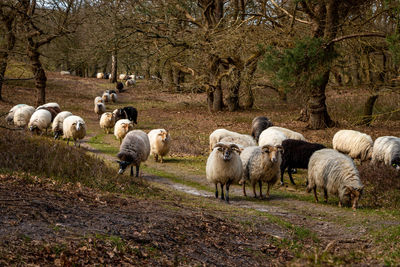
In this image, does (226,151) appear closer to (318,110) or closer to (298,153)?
(298,153)

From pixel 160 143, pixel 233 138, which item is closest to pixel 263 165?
pixel 233 138

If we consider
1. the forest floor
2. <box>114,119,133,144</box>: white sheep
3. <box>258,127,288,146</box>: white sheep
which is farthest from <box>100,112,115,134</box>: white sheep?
the forest floor

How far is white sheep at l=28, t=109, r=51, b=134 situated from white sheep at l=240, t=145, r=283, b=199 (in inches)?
487

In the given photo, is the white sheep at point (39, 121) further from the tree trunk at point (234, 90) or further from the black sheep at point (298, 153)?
the tree trunk at point (234, 90)

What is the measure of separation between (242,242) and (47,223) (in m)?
3.32

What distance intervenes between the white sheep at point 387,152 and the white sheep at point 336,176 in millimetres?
4018

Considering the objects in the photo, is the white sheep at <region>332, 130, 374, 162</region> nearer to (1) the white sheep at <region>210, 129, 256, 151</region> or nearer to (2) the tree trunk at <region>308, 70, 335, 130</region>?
(1) the white sheep at <region>210, 129, 256, 151</region>

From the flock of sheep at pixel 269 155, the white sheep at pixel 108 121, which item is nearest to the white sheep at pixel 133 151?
the flock of sheep at pixel 269 155

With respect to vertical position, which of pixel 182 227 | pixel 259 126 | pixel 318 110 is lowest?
pixel 182 227

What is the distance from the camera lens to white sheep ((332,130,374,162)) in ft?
55.9

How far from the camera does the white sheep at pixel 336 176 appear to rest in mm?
11211

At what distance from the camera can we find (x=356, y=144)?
677 inches

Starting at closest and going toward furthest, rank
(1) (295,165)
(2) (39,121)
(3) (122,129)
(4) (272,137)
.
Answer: (1) (295,165) → (4) (272,137) → (2) (39,121) → (3) (122,129)

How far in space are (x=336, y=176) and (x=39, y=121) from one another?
49.8ft
